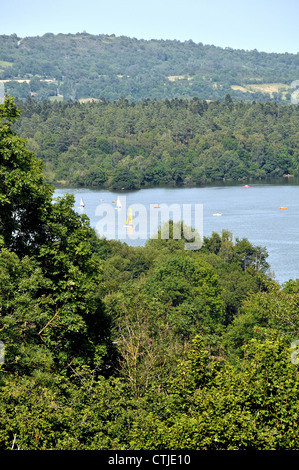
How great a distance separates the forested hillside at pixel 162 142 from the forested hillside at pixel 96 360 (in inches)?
4778

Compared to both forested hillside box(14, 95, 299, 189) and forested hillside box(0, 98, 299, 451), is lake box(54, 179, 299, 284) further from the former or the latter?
forested hillside box(0, 98, 299, 451)

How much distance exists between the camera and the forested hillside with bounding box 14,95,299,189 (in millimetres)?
153875

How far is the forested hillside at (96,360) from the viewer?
11.6m

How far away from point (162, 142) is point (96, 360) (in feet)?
504

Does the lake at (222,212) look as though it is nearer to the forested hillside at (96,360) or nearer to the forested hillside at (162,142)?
the forested hillside at (162,142)

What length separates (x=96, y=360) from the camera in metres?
19.2

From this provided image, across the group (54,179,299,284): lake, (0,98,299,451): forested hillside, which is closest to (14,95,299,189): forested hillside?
(54,179,299,284): lake

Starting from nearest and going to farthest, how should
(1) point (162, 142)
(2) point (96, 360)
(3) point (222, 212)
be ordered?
(2) point (96, 360), (3) point (222, 212), (1) point (162, 142)

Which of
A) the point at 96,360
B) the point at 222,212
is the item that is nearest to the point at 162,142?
the point at 222,212

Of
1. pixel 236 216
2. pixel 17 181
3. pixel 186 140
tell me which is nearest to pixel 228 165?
pixel 186 140

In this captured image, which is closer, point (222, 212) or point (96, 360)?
point (96, 360)

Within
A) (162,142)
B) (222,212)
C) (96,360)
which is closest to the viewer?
(96,360)

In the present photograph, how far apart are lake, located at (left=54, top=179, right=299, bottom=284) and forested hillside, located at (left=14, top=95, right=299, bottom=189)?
11.8 meters

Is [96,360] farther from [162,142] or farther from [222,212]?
[162,142]
